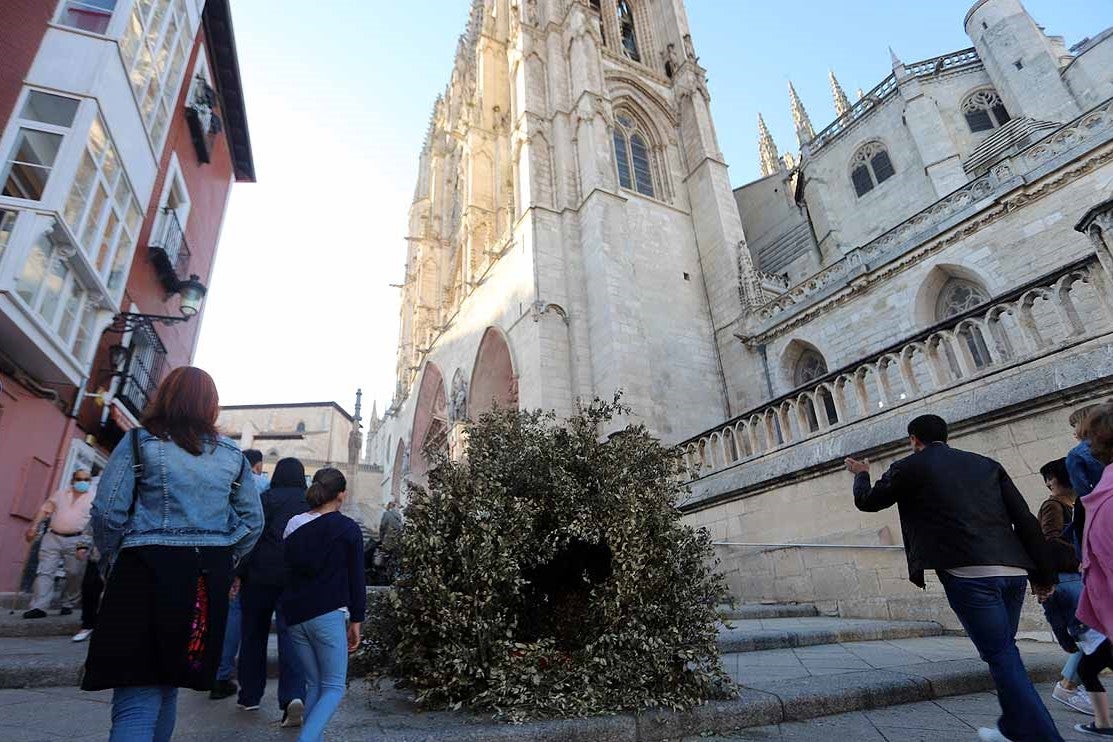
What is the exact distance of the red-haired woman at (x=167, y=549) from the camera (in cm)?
181

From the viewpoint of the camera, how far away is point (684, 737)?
280 cm

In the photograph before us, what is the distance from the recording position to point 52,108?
7.38 meters

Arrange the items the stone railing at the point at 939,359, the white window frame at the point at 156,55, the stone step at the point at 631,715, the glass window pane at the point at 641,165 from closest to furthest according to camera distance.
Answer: the stone step at the point at 631,715 < the stone railing at the point at 939,359 < the white window frame at the point at 156,55 < the glass window pane at the point at 641,165

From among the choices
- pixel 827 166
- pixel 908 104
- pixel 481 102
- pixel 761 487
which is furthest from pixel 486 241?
pixel 761 487

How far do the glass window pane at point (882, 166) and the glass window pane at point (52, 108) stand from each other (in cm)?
2162

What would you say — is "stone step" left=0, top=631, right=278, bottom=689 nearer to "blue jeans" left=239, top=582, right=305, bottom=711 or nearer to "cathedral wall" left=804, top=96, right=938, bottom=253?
"blue jeans" left=239, top=582, right=305, bottom=711

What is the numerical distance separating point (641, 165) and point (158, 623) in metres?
20.4

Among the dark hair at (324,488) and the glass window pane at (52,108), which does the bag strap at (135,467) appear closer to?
the dark hair at (324,488)

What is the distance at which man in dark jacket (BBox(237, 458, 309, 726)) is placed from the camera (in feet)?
9.95

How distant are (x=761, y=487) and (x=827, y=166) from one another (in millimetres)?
18004

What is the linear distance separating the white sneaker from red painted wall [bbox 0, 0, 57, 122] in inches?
449

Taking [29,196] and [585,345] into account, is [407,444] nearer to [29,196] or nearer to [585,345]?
[585,345]

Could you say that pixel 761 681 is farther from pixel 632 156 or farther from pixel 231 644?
pixel 632 156

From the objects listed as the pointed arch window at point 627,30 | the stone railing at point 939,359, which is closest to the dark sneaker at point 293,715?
the stone railing at point 939,359
